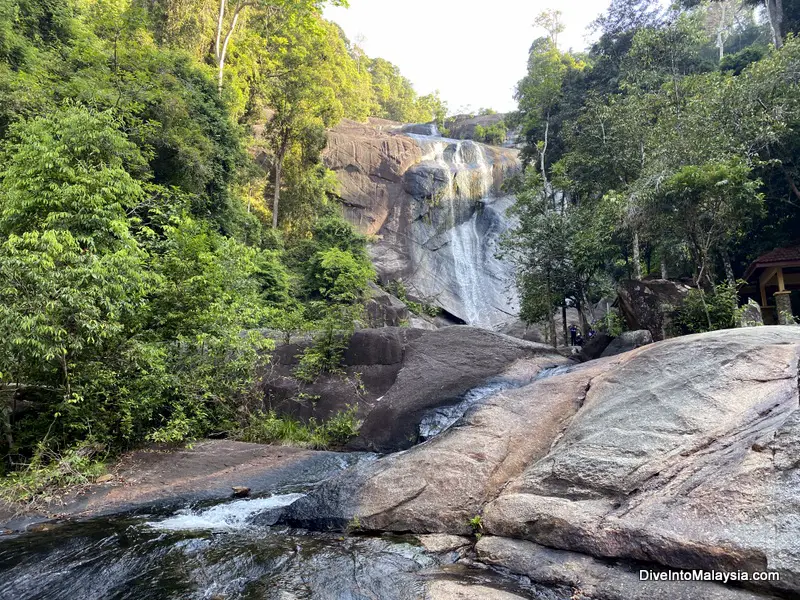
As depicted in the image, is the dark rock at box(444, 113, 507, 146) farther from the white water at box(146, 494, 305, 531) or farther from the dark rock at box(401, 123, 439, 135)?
the white water at box(146, 494, 305, 531)

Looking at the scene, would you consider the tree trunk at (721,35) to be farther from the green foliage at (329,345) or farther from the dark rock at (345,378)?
the green foliage at (329,345)

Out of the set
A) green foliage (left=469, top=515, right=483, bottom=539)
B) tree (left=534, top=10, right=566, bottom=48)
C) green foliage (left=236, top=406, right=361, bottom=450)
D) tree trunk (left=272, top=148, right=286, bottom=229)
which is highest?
tree (left=534, top=10, right=566, bottom=48)

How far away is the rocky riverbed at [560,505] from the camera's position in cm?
389

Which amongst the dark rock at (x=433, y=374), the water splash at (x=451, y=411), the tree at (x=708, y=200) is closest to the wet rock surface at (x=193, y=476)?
the dark rock at (x=433, y=374)

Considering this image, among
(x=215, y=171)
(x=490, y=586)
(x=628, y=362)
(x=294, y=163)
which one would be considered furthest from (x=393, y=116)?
(x=490, y=586)

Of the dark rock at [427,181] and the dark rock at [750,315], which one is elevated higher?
the dark rock at [427,181]

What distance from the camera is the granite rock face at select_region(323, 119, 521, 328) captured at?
1183 inches

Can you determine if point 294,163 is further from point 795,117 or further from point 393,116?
point 393,116

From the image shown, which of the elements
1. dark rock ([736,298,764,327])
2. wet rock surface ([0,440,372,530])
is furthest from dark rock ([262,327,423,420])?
dark rock ([736,298,764,327])

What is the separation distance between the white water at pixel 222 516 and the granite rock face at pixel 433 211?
2241 centimetres

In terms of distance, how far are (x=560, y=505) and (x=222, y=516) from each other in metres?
4.39

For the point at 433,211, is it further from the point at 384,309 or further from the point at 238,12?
the point at 238,12

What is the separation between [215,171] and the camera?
60.2 feet

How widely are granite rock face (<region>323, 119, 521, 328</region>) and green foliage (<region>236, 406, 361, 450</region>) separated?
18.3m
